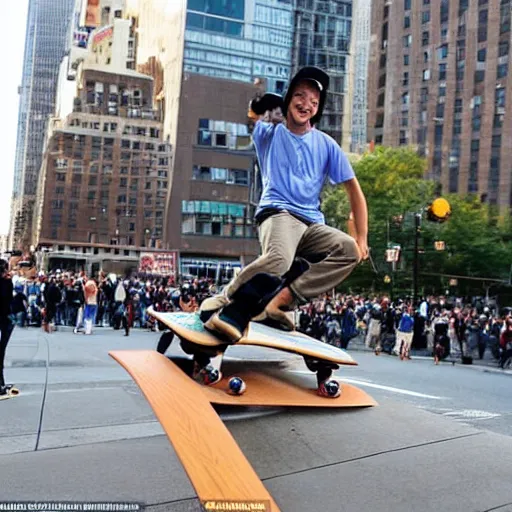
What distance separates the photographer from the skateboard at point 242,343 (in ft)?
14.1

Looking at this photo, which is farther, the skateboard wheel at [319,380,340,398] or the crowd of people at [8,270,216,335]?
the crowd of people at [8,270,216,335]

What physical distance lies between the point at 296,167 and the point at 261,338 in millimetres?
1330

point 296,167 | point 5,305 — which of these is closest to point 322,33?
point 5,305

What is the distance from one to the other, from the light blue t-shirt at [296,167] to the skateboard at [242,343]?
93 centimetres

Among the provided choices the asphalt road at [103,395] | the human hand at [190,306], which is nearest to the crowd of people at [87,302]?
the human hand at [190,306]

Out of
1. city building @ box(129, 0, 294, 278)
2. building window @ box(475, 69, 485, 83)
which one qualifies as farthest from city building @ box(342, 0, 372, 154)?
city building @ box(129, 0, 294, 278)

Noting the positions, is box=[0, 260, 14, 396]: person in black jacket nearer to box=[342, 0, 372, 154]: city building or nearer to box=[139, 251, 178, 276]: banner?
box=[139, 251, 178, 276]: banner

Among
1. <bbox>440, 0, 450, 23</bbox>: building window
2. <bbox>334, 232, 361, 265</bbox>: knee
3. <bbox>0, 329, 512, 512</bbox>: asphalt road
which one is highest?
<bbox>440, 0, 450, 23</bbox>: building window

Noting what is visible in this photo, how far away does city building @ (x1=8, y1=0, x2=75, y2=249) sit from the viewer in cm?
13212

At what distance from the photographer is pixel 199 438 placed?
320cm

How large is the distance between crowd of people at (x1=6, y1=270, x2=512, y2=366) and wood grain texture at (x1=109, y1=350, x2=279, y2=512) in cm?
1248

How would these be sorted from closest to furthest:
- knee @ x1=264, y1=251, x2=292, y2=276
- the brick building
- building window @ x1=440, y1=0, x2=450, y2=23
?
knee @ x1=264, y1=251, x2=292, y2=276 < the brick building < building window @ x1=440, y1=0, x2=450, y2=23

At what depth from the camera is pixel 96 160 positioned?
240ft

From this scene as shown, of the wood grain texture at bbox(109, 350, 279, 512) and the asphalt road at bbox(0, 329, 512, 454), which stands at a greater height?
the wood grain texture at bbox(109, 350, 279, 512)
